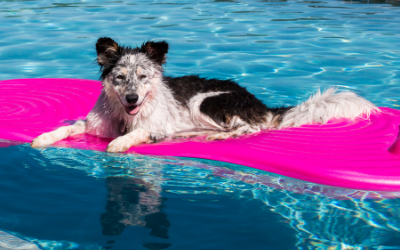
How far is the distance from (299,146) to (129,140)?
65.1 inches

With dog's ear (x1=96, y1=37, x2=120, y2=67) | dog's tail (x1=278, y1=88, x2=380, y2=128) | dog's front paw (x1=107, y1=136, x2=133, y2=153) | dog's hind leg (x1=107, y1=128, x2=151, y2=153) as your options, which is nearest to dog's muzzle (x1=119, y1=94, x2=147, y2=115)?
dog's hind leg (x1=107, y1=128, x2=151, y2=153)

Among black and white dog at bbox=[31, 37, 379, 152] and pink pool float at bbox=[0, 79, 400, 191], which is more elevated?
black and white dog at bbox=[31, 37, 379, 152]

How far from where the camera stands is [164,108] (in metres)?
4.74

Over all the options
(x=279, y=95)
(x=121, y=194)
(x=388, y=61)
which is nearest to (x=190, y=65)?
(x=279, y=95)

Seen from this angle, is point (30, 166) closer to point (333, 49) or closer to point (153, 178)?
point (153, 178)

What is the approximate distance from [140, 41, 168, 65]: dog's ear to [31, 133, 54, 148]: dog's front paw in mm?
1254

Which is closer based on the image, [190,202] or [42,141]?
[190,202]

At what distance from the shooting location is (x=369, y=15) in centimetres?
1295

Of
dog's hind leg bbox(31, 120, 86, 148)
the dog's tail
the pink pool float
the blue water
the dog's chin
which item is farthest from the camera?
the dog's tail

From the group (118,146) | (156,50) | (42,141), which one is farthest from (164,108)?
(42,141)

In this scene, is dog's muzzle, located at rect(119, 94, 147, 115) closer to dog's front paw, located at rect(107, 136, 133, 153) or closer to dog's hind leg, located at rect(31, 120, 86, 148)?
dog's front paw, located at rect(107, 136, 133, 153)

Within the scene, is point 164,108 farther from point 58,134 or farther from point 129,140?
point 58,134

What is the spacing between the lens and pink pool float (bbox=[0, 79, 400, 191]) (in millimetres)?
3789

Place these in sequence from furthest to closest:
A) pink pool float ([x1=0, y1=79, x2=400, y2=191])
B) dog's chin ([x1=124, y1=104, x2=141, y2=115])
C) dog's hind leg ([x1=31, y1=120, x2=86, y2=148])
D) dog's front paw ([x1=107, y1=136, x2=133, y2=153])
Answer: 1. dog's chin ([x1=124, y1=104, x2=141, y2=115])
2. dog's hind leg ([x1=31, y1=120, x2=86, y2=148])
3. dog's front paw ([x1=107, y1=136, x2=133, y2=153])
4. pink pool float ([x1=0, y1=79, x2=400, y2=191])
